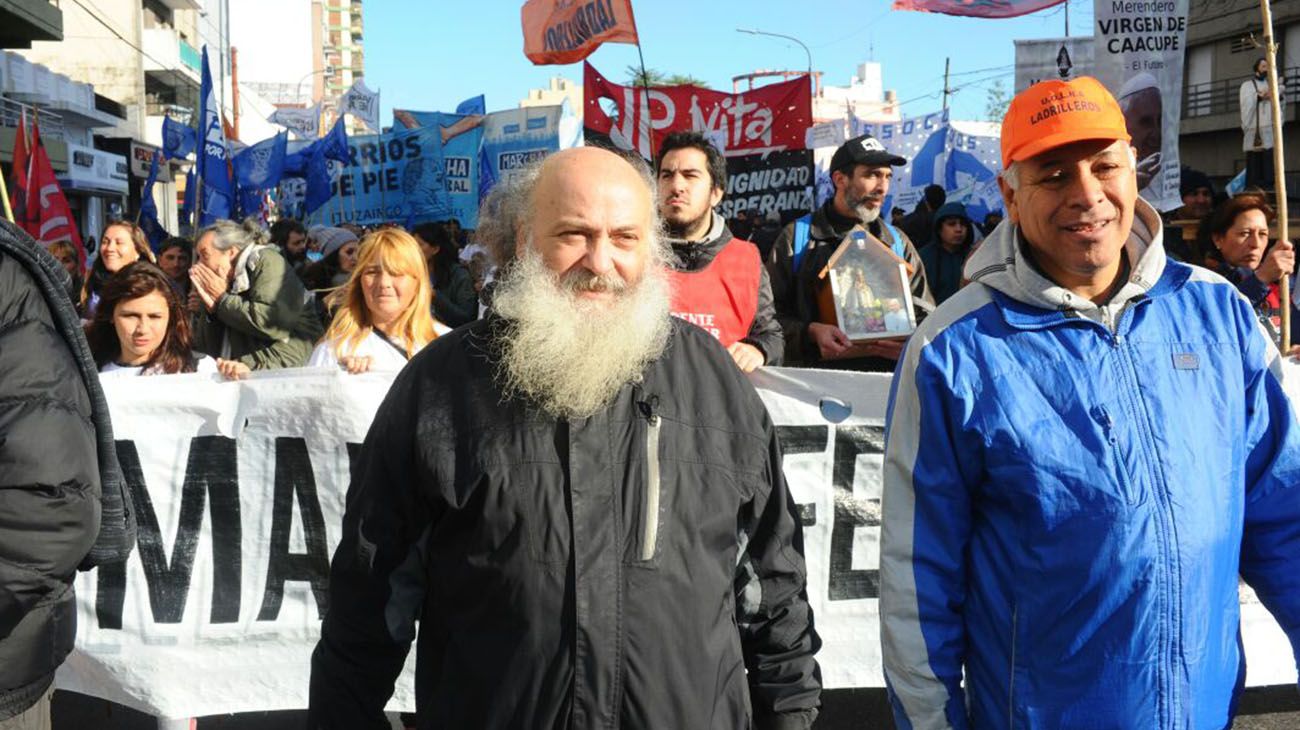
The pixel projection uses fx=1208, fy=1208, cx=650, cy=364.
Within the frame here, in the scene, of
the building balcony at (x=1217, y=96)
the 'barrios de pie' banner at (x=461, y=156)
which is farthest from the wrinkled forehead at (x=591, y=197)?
the building balcony at (x=1217, y=96)

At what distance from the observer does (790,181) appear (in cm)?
1077

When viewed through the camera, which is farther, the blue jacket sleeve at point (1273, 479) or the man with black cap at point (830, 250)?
the man with black cap at point (830, 250)

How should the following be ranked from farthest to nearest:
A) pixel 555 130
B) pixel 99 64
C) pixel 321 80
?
pixel 321 80
pixel 99 64
pixel 555 130

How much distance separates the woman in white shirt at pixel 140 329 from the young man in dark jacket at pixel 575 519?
9.28ft

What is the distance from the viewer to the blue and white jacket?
2.06 m

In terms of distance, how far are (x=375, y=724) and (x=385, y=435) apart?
0.53 meters

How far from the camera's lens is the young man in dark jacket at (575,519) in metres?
2.00

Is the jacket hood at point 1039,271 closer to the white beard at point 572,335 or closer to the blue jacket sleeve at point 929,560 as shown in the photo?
the blue jacket sleeve at point 929,560

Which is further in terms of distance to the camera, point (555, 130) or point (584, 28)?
point (555, 130)

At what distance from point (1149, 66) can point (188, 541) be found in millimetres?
5872

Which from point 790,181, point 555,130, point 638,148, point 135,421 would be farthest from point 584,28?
point 135,421

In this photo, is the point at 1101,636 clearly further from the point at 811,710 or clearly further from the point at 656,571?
the point at 656,571

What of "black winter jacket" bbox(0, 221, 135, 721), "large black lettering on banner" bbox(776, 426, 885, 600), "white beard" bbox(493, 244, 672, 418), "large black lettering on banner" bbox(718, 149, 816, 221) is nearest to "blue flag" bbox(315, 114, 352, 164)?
"large black lettering on banner" bbox(718, 149, 816, 221)

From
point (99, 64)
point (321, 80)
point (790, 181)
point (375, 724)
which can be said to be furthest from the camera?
point (321, 80)
